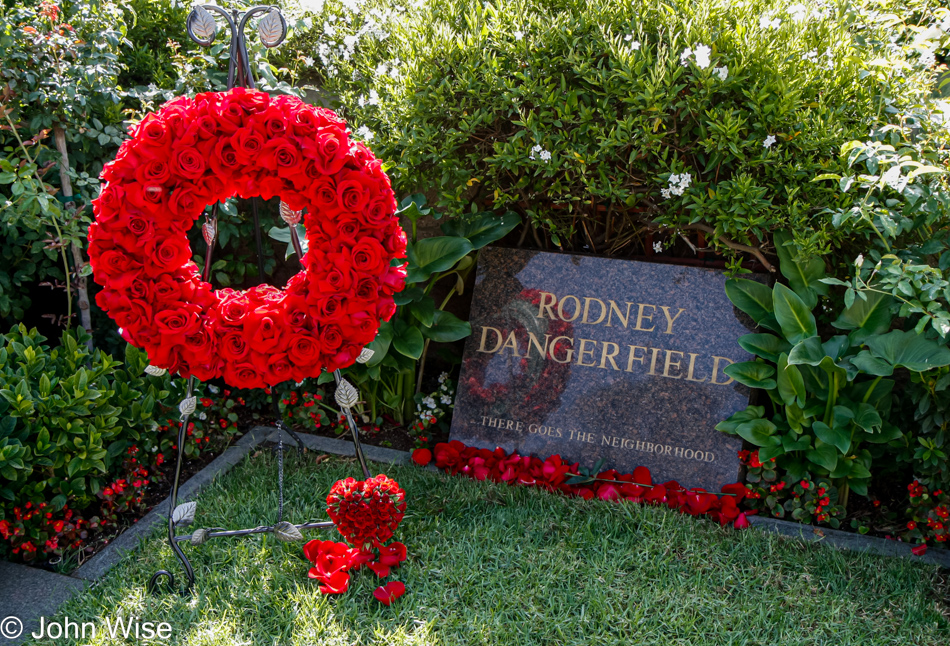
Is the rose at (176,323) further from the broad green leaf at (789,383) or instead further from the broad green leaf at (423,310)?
the broad green leaf at (789,383)

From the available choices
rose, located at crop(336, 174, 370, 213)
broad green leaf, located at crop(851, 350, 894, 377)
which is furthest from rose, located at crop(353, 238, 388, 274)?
broad green leaf, located at crop(851, 350, 894, 377)

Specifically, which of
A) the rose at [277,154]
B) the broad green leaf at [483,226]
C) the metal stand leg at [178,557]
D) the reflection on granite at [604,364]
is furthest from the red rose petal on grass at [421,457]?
the rose at [277,154]

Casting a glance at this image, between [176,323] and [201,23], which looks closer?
[176,323]

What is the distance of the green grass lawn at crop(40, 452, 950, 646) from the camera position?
7.03ft

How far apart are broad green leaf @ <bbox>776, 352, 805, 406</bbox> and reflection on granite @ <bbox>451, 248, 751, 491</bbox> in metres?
0.23

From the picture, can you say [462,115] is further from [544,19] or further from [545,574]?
[545,574]

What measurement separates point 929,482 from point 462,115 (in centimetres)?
242

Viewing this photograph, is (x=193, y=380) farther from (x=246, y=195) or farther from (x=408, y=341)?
(x=408, y=341)

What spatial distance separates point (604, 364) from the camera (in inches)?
123

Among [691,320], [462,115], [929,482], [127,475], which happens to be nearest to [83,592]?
[127,475]

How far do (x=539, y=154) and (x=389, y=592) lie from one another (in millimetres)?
1810

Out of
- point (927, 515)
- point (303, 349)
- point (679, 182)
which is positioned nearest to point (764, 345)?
point (679, 182)

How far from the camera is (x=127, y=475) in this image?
114 inches

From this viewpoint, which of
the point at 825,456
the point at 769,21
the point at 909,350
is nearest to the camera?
the point at 909,350
